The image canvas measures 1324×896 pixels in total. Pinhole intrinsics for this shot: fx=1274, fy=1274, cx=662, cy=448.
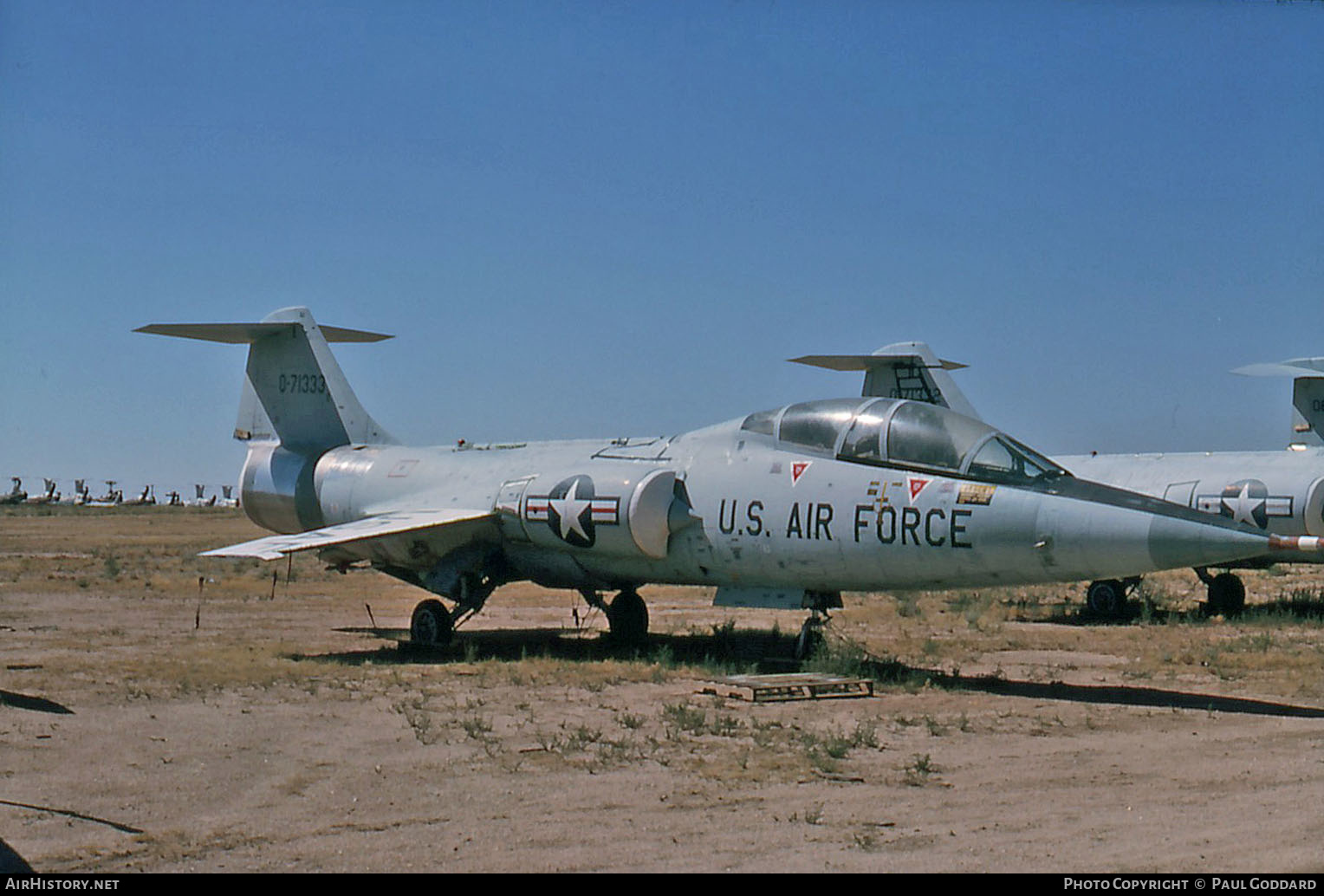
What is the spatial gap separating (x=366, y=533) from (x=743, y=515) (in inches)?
163

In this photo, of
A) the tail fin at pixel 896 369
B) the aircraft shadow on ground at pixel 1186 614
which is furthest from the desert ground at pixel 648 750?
the tail fin at pixel 896 369

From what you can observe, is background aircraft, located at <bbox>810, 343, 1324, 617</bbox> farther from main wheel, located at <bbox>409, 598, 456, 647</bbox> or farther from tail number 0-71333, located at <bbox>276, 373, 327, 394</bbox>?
tail number 0-71333, located at <bbox>276, 373, 327, 394</bbox>

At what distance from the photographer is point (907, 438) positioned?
37.1ft

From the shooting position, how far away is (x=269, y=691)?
10883 mm

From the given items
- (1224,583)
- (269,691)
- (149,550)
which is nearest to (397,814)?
(269,691)

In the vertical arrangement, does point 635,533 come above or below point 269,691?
above

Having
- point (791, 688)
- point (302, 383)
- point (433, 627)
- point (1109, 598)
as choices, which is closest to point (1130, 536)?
point (791, 688)

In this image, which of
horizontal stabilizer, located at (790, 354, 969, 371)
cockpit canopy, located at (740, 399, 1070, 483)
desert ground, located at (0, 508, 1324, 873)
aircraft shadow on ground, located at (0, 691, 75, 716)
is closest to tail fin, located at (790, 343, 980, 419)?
horizontal stabilizer, located at (790, 354, 969, 371)

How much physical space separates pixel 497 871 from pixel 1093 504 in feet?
20.7

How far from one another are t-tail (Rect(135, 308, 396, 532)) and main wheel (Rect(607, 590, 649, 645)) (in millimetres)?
4728

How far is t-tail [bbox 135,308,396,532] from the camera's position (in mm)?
17391

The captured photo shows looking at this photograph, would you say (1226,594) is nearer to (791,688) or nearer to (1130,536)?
A: (1130,536)

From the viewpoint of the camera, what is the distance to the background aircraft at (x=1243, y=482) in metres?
18.9

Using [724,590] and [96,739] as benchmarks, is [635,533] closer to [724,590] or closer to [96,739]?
[724,590]
